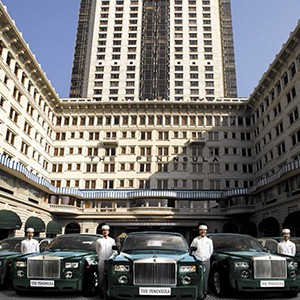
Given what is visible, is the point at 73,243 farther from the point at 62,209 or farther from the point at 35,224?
the point at 62,209

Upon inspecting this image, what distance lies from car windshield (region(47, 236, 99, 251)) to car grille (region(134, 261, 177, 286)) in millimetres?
3405

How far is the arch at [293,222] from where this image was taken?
2653cm

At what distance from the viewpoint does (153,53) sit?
7244 centimetres

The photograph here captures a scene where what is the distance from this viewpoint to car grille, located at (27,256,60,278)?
305 inches

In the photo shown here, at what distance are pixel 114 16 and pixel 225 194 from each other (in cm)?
5536

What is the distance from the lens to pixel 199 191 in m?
43.9

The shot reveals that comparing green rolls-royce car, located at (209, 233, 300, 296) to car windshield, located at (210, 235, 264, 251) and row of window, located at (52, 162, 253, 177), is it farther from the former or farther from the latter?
row of window, located at (52, 162, 253, 177)

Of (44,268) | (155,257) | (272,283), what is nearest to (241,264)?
(272,283)

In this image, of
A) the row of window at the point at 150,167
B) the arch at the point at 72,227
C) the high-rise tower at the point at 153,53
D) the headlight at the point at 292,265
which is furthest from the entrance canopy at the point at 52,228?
the high-rise tower at the point at 153,53

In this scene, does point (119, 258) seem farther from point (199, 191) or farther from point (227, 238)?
point (199, 191)

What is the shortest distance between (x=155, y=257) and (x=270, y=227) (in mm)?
30783

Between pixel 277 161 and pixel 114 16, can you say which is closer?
pixel 277 161

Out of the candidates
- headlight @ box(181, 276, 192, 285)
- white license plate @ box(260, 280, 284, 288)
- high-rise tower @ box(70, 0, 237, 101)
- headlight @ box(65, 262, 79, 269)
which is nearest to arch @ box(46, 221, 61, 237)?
headlight @ box(65, 262, 79, 269)

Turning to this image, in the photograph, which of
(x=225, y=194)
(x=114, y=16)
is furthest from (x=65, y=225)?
(x=114, y=16)
